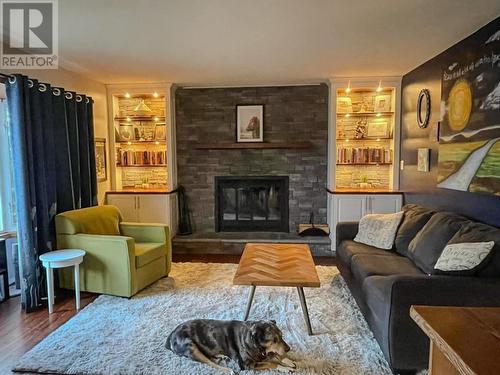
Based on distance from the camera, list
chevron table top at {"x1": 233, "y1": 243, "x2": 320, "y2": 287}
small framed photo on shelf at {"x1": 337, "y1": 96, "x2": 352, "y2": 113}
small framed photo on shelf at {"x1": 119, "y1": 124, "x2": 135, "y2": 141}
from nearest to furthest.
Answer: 1. chevron table top at {"x1": 233, "y1": 243, "x2": 320, "y2": 287}
2. small framed photo on shelf at {"x1": 337, "y1": 96, "x2": 352, "y2": 113}
3. small framed photo on shelf at {"x1": 119, "y1": 124, "x2": 135, "y2": 141}

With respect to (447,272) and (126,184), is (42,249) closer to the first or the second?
(126,184)

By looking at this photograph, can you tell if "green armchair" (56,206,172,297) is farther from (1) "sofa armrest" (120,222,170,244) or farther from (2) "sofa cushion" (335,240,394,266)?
(2) "sofa cushion" (335,240,394,266)

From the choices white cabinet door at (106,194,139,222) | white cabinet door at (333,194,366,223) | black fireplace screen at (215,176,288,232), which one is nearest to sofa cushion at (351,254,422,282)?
white cabinet door at (333,194,366,223)

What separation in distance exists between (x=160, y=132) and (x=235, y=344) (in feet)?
13.0

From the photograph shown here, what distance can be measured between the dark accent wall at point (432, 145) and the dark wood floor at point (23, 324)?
3608 mm

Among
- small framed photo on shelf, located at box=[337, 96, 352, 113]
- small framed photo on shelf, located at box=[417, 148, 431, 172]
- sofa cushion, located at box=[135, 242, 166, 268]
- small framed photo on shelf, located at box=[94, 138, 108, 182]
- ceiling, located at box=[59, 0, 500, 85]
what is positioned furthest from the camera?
small framed photo on shelf, located at box=[337, 96, 352, 113]

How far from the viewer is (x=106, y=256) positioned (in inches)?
134

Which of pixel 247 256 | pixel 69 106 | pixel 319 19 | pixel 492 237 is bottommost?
pixel 247 256

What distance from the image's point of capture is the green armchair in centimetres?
337

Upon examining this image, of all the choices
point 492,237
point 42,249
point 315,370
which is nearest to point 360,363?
point 315,370

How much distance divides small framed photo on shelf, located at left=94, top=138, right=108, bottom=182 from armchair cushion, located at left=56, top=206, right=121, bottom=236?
3.31 ft

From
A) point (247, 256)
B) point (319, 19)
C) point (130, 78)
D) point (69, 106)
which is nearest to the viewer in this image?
point (319, 19)

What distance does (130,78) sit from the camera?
4.88 m

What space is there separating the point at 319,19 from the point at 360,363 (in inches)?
97.1
